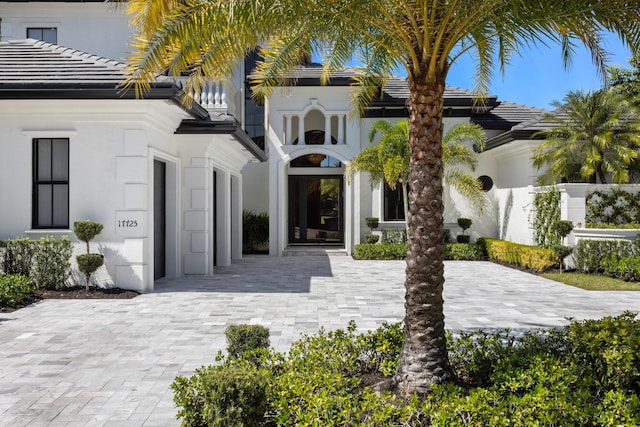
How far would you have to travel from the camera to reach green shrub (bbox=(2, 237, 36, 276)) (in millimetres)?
10797

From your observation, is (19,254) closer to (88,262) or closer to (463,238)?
(88,262)

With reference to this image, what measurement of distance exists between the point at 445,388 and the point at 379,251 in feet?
48.0

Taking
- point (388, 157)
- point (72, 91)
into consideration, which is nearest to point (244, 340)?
point (72, 91)

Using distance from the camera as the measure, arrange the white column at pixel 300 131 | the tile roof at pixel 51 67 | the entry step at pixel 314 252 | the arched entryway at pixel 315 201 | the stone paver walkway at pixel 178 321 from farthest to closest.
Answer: the arched entryway at pixel 315 201 → the entry step at pixel 314 252 → the white column at pixel 300 131 → the tile roof at pixel 51 67 → the stone paver walkway at pixel 178 321

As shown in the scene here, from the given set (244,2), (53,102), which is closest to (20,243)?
(53,102)

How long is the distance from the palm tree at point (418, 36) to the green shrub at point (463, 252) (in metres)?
13.9

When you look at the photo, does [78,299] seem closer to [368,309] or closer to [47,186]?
[47,186]

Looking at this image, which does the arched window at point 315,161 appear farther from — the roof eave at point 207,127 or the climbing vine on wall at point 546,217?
the roof eave at point 207,127

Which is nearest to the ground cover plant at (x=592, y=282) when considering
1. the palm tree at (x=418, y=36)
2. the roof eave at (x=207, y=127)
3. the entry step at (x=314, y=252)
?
the palm tree at (x=418, y=36)

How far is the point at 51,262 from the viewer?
10773mm

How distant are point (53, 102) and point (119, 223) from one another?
2901 mm

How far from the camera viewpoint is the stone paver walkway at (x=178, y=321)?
506 cm

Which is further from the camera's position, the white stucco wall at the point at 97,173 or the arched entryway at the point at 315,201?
the arched entryway at the point at 315,201

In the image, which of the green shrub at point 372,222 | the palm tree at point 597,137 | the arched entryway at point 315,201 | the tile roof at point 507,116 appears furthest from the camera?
the arched entryway at point 315,201
